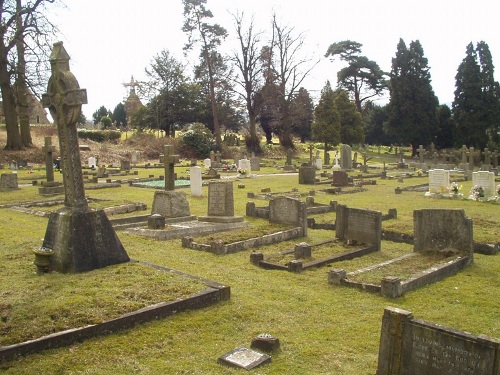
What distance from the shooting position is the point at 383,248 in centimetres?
1138

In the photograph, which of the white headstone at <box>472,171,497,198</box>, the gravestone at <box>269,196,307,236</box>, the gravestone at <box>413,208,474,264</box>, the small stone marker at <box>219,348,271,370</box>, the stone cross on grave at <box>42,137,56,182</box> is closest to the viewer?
the small stone marker at <box>219,348,271,370</box>

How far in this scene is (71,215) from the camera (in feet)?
26.8

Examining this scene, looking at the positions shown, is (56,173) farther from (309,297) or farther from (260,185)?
(309,297)

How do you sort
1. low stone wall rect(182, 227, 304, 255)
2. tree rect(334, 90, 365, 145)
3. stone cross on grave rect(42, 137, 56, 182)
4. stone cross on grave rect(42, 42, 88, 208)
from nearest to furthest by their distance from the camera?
stone cross on grave rect(42, 42, 88, 208) < low stone wall rect(182, 227, 304, 255) < stone cross on grave rect(42, 137, 56, 182) < tree rect(334, 90, 365, 145)

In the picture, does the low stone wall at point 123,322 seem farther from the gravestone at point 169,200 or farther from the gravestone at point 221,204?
the gravestone at point 169,200

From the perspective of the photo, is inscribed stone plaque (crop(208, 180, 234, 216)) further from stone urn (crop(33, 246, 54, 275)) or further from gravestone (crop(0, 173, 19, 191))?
gravestone (crop(0, 173, 19, 191))

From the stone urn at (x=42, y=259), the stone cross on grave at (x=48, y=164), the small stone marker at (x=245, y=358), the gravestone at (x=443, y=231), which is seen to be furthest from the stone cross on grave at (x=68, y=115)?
the stone cross on grave at (x=48, y=164)

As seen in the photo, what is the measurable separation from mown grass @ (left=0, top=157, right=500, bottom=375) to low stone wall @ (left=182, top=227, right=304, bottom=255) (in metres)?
0.23

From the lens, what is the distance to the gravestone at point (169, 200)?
46.3 feet

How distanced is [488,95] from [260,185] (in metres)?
34.2

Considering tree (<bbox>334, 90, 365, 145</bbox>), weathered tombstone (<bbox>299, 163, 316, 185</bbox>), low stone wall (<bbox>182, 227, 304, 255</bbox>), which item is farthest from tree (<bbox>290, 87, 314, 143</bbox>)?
low stone wall (<bbox>182, 227, 304, 255</bbox>)

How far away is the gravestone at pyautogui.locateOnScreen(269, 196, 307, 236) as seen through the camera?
41.6ft

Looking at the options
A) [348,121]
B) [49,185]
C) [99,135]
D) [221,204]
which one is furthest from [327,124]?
[221,204]

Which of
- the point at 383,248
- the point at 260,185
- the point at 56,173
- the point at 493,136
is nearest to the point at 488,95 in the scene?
the point at 493,136
